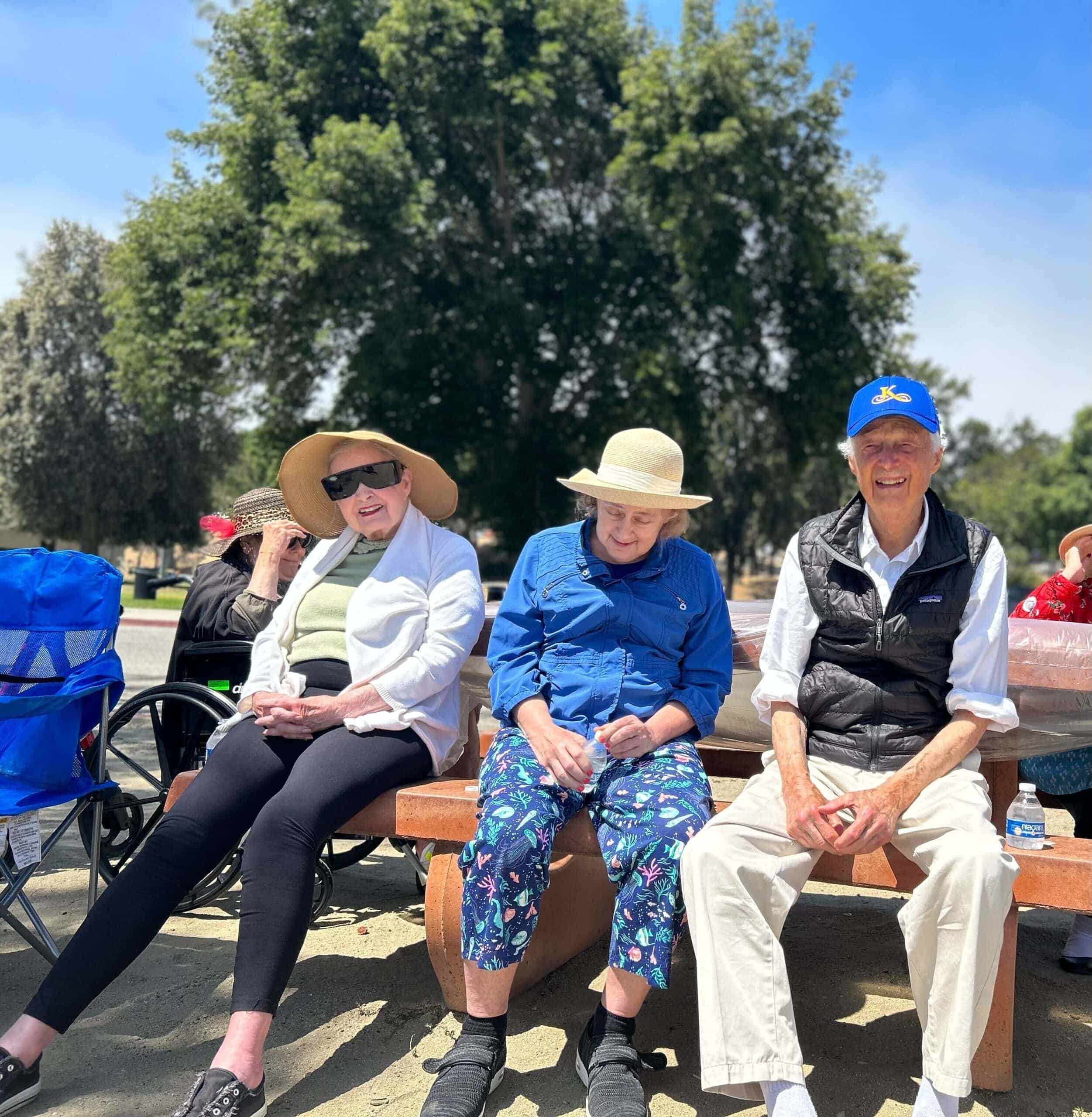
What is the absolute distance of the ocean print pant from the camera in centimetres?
263

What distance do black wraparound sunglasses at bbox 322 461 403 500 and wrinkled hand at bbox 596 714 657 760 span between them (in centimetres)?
116

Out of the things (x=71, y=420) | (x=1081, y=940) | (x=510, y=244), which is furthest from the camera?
(x=71, y=420)

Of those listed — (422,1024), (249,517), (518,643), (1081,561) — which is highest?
(1081,561)

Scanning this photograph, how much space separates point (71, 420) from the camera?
120 ft

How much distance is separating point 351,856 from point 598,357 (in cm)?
1868

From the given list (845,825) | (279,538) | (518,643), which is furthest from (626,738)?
(279,538)

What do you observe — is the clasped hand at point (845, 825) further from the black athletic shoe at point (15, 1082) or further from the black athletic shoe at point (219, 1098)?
the black athletic shoe at point (15, 1082)

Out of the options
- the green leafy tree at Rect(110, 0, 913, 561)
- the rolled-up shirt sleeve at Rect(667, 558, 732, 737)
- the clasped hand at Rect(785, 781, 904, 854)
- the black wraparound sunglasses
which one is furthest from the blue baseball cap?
the green leafy tree at Rect(110, 0, 913, 561)

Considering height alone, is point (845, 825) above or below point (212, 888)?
above

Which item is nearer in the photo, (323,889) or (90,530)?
(323,889)

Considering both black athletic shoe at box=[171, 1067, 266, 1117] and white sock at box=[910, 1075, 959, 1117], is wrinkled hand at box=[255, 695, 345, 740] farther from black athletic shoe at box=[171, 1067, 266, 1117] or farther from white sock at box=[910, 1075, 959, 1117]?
white sock at box=[910, 1075, 959, 1117]

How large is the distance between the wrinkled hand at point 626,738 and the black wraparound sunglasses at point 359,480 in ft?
3.81

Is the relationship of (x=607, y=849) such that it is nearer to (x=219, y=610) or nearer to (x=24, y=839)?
(x=24, y=839)

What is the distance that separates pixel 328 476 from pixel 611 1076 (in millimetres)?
2127
